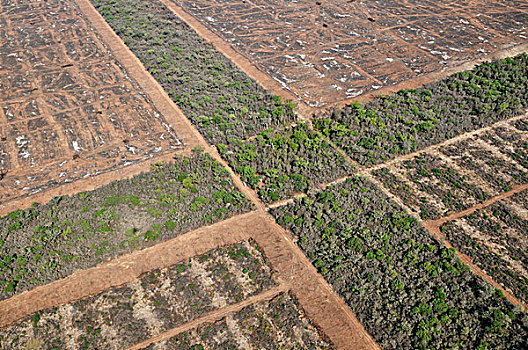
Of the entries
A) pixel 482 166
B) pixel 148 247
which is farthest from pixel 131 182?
pixel 482 166

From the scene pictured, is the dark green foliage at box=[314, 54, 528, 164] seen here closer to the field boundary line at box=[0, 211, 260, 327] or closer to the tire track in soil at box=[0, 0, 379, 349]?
the tire track in soil at box=[0, 0, 379, 349]

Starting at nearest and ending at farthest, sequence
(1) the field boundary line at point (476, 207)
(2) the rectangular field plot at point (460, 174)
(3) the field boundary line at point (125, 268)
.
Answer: (3) the field boundary line at point (125, 268)
(1) the field boundary line at point (476, 207)
(2) the rectangular field plot at point (460, 174)

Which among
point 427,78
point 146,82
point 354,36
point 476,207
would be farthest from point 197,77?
point 476,207

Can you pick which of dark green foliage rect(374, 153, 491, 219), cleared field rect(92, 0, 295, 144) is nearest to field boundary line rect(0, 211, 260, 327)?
cleared field rect(92, 0, 295, 144)

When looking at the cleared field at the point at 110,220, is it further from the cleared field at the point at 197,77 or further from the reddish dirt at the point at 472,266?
the reddish dirt at the point at 472,266

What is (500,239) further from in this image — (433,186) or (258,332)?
(258,332)

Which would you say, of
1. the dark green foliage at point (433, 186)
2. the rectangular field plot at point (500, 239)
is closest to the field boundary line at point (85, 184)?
the dark green foliage at point (433, 186)
